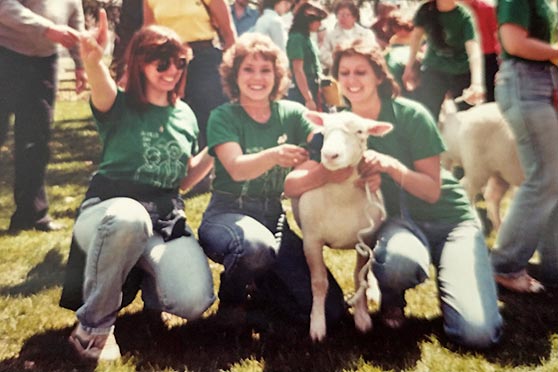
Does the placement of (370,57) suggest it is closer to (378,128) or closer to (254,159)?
(378,128)

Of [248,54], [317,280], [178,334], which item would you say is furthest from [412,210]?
[178,334]

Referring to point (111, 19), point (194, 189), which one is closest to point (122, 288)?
point (194, 189)

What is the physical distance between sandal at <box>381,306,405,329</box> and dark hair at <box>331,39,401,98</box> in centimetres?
65

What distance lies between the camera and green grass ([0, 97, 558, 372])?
5.51ft

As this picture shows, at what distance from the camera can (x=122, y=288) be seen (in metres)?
1.78

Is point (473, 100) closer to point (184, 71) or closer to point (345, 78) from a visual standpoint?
point (345, 78)

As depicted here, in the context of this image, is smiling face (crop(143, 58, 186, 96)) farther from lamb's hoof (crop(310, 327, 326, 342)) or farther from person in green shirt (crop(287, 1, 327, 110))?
lamb's hoof (crop(310, 327, 326, 342))

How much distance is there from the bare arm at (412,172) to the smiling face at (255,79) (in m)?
0.36

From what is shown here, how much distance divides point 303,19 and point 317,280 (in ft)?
2.60

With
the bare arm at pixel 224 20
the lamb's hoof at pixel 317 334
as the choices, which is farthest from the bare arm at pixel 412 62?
the lamb's hoof at pixel 317 334

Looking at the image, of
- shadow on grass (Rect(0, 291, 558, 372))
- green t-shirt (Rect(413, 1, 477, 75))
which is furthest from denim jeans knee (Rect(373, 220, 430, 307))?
green t-shirt (Rect(413, 1, 477, 75))

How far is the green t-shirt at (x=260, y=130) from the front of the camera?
1.77 m

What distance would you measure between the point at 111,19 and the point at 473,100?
1.12 metres

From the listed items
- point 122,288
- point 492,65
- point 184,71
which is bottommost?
point 122,288
